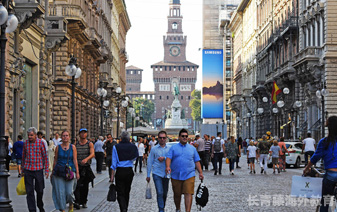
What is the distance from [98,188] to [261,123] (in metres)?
54.6

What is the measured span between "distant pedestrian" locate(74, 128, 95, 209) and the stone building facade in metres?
12.0

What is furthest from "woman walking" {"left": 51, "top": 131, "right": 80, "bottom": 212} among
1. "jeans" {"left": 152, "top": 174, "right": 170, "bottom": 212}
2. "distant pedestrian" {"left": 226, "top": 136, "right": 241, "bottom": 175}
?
"distant pedestrian" {"left": 226, "top": 136, "right": 241, "bottom": 175}

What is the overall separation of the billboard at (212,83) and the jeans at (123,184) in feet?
281

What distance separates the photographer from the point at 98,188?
2331 centimetres

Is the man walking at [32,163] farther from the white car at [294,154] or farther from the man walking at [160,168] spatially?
the white car at [294,154]

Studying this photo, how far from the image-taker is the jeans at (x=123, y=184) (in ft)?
47.1

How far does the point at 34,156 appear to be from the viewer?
47.2ft

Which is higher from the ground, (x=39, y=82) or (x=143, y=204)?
(x=39, y=82)

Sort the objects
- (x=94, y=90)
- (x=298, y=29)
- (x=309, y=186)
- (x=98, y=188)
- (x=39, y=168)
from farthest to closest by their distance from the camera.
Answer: (x=94, y=90), (x=298, y=29), (x=98, y=188), (x=39, y=168), (x=309, y=186)

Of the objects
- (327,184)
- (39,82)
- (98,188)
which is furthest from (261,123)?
(327,184)

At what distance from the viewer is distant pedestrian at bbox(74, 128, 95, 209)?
16.1 meters

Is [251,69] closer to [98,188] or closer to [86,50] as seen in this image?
[86,50]

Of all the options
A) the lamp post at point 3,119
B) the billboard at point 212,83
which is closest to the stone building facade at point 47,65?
the lamp post at point 3,119

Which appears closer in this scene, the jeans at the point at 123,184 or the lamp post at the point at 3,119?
the lamp post at the point at 3,119
